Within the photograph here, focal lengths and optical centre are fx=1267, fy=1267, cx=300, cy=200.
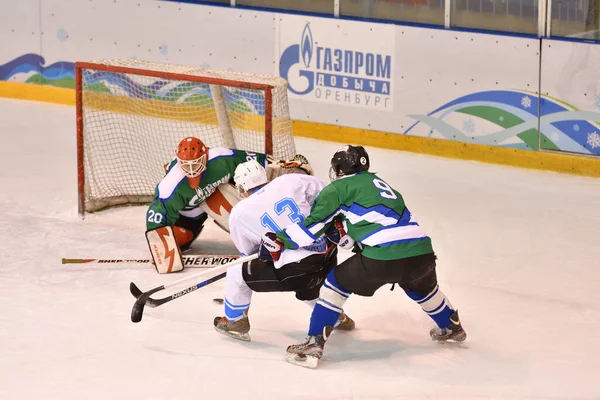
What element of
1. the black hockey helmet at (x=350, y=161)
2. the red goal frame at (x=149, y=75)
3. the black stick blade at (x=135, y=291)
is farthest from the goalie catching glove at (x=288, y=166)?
the black hockey helmet at (x=350, y=161)

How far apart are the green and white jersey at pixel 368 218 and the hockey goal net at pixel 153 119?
171cm

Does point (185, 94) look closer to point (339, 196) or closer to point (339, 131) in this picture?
point (339, 131)

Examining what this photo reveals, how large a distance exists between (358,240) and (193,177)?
1519 millimetres

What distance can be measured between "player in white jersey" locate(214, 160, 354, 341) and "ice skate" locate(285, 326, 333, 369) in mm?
279

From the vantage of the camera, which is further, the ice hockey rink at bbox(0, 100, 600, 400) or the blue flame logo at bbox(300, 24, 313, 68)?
the blue flame logo at bbox(300, 24, 313, 68)

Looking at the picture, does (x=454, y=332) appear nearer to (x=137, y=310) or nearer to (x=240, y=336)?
(x=240, y=336)

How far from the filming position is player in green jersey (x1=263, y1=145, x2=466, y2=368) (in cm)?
489

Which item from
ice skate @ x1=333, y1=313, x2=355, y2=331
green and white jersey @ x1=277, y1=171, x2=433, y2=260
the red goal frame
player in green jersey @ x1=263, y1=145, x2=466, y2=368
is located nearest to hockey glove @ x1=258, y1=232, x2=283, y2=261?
player in green jersey @ x1=263, y1=145, x2=466, y2=368

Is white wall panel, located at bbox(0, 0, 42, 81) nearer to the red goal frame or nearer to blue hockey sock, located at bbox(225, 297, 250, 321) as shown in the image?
the red goal frame

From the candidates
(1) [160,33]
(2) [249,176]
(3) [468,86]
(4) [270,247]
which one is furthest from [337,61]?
(4) [270,247]

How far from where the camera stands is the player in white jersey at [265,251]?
514 cm

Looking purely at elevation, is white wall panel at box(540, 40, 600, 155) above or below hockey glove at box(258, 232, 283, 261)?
above

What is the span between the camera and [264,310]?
18.7 feet

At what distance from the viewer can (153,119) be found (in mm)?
8203
